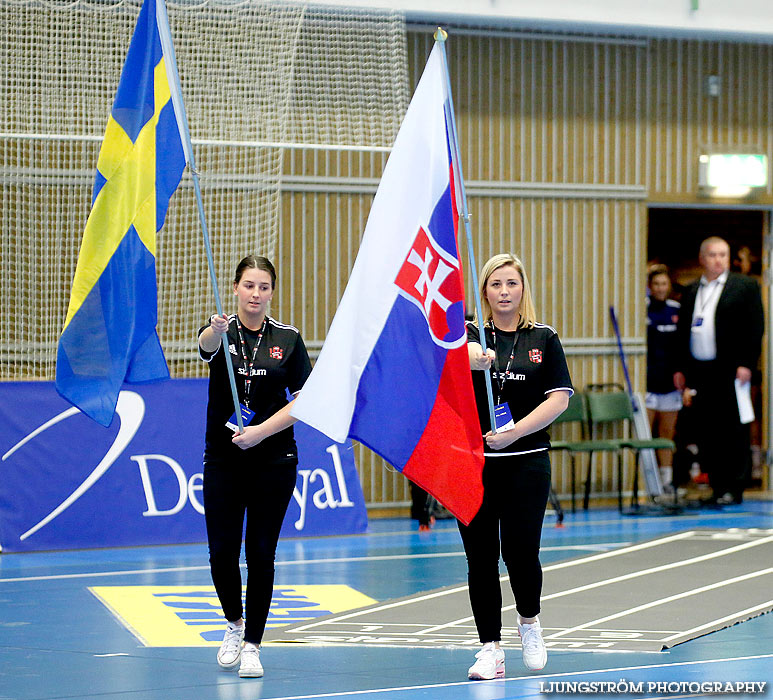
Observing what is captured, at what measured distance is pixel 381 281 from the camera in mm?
6012

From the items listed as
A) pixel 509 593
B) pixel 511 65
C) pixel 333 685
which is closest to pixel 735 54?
pixel 511 65

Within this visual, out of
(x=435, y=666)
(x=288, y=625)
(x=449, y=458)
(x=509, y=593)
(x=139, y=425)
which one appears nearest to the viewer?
(x=449, y=458)

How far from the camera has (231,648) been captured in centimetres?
625

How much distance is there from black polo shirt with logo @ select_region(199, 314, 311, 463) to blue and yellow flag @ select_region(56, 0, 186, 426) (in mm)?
339

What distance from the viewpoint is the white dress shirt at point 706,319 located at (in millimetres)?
13875

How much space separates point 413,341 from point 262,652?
179 cm

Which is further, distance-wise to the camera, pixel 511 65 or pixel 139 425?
pixel 511 65

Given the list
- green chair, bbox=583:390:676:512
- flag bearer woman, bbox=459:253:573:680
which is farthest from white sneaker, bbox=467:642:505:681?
green chair, bbox=583:390:676:512

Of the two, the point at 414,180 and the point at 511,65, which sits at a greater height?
the point at 511,65

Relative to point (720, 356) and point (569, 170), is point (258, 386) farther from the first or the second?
point (720, 356)

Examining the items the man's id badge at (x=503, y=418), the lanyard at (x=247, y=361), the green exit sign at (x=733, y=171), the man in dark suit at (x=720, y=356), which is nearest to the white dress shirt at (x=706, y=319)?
the man in dark suit at (x=720, y=356)

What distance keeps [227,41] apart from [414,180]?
5.99m

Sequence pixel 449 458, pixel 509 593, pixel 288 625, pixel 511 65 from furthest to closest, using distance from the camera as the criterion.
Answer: pixel 511 65 < pixel 509 593 < pixel 288 625 < pixel 449 458

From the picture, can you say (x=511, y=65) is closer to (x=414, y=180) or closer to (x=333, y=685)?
(x=414, y=180)
